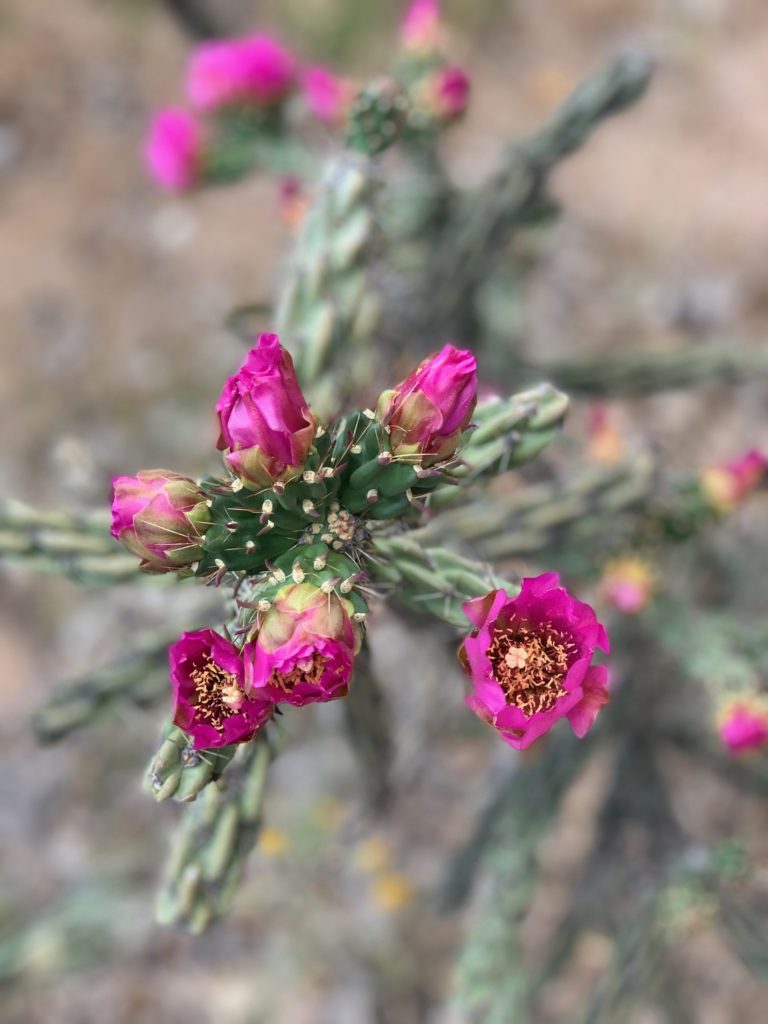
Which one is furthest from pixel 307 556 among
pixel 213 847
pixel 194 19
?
pixel 194 19

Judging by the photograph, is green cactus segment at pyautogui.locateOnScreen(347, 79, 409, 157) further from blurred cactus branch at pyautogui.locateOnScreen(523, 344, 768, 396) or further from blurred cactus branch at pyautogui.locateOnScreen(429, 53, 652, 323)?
blurred cactus branch at pyautogui.locateOnScreen(523, 344, 768, 396)

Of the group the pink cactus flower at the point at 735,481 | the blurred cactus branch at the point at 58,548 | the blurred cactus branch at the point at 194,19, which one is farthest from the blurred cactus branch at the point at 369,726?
the blurred cactus branch at the point at 194,19

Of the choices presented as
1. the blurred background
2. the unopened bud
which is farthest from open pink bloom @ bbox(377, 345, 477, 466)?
the blurred background

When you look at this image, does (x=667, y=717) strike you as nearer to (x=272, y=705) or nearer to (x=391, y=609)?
(x=391, y=609)

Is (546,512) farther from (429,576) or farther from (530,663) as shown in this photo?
(530,663)

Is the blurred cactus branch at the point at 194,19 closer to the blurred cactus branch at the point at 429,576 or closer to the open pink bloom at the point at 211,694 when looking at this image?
the blurred cactus branch at the point at 429,576

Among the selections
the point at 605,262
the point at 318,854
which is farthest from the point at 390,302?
the point at 605,262
